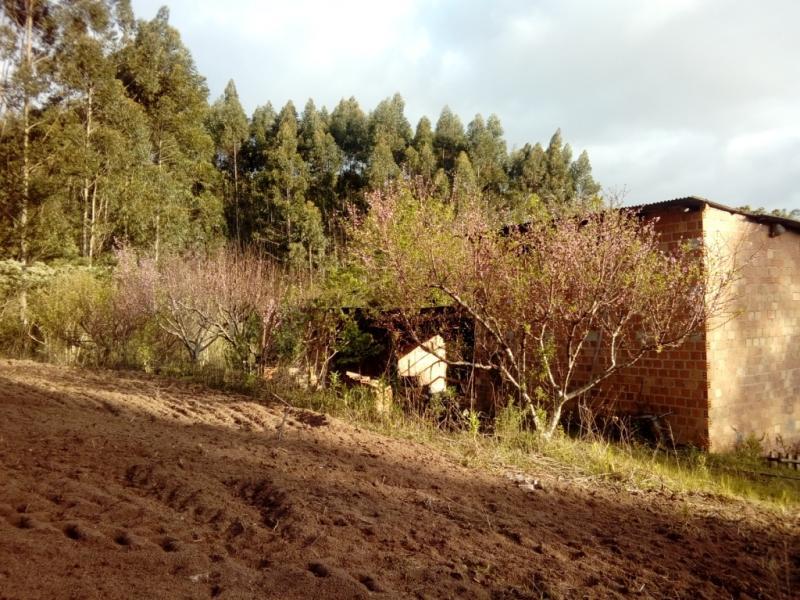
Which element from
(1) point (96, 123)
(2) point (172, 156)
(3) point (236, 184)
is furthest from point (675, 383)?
(3) point (236, 184)

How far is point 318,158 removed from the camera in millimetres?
33250

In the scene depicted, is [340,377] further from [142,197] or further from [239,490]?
[142,197]

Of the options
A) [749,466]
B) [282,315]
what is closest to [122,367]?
[282,315]

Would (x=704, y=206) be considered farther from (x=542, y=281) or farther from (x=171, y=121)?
(x=171, y=121)

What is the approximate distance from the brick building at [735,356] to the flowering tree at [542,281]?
1.07 m

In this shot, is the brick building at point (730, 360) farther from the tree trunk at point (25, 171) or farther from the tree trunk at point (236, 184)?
the tree trunk at point (236, 184)

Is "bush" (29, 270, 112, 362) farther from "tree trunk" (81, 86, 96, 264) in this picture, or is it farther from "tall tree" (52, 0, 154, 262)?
"tree trunk" (81, 86, 96, 264)

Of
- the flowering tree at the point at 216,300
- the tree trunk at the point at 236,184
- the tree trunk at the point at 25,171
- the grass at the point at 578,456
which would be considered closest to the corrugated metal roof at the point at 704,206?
the grass at the point at 578,456

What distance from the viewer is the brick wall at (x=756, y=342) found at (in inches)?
305

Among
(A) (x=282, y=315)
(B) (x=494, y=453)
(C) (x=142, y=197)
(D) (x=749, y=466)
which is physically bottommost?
(D) (x=749, y=466)

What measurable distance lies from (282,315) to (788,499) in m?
6.51

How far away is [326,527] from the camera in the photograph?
3.00 m

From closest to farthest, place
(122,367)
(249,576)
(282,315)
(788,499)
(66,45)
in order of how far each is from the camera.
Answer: (249,576)
(788,499)
(282,315)
(122,367)
(66,45)

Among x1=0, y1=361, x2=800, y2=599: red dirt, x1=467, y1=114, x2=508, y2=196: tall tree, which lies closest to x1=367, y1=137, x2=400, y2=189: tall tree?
x1=467, y1=114, x2=508, y2=196: tall tree
